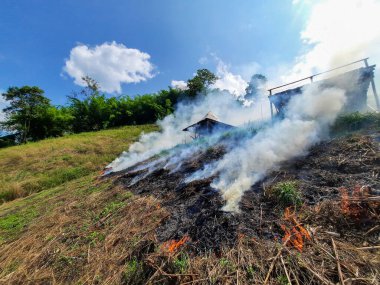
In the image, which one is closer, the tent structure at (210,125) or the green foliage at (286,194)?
the green foliage at (286,194)

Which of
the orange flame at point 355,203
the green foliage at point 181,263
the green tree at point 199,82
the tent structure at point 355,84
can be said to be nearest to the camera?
the green foliage at point 181,263

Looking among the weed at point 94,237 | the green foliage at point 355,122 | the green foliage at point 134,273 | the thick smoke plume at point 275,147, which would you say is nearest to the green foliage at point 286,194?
the thick smoke plume at point 275,147

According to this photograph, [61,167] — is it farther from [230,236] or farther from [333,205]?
[333,205]

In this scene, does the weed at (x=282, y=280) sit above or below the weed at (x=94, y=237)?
below

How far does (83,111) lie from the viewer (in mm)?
31547

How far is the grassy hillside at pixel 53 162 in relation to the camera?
41.5ft

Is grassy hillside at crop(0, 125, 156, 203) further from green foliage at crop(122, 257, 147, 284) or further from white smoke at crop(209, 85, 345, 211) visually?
green foliage at crop(122, 257, 147, 284)

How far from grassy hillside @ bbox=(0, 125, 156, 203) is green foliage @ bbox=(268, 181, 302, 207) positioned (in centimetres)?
1405

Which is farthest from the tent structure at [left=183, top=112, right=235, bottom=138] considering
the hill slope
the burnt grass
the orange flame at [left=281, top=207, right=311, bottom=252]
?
the orange flame at [left=281, top=207, right=311, bottom=252]

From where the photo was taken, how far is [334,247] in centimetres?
257

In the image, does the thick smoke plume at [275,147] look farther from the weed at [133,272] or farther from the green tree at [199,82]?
the green tree at [199,82]

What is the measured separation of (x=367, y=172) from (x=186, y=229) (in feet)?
12.9

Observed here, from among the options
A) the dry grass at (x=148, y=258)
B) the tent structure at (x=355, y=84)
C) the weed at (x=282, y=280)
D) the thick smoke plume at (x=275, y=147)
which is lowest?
the weed at (x=282, y=280)

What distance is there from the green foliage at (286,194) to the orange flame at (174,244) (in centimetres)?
196
